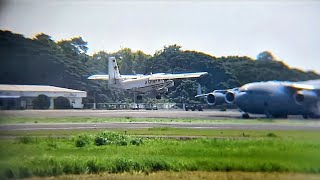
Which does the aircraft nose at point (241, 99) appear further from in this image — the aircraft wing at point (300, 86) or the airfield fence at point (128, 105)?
the airfield fence at point (128, 105)

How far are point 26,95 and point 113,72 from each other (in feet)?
3.98

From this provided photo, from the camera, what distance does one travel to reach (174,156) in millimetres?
6879

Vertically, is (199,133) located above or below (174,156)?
above

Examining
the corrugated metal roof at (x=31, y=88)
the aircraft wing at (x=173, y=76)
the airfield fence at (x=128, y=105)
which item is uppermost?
the aircraft wing at (x=173, y=76)

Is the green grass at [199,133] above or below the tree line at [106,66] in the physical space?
below

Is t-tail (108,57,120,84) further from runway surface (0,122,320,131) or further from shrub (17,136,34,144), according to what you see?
shrub (17,136,34,144)

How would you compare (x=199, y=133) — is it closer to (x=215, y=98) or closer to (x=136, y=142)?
(x=215, y=98)

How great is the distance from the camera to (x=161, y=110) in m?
7.60

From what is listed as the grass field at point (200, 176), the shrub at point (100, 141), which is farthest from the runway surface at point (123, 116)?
the grass field at point (200, 176)

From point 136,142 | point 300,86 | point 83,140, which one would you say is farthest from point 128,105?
point 300,86

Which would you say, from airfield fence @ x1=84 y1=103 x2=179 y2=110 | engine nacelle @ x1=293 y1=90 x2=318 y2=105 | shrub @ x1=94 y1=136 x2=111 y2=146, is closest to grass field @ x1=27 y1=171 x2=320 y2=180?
shrub @ x1=94 y1=136 x2=111 y2=146

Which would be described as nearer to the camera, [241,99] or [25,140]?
[241,99]

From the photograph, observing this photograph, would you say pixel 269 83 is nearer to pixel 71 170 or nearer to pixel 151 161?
pixel 151 161

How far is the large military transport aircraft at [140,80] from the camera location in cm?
743
